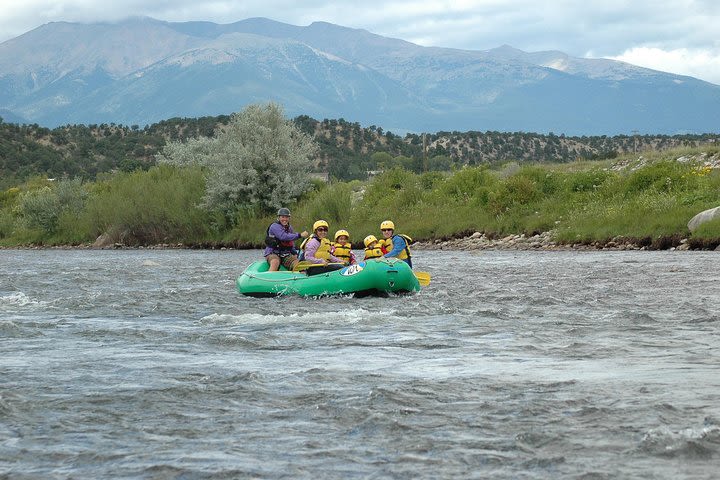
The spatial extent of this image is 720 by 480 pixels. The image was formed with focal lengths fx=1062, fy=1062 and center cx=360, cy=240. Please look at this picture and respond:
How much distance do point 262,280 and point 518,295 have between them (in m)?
4.85

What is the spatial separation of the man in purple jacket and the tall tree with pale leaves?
29.9 meters

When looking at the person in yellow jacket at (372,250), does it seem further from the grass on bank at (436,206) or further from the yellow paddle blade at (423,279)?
the grass on bank at (436,206)

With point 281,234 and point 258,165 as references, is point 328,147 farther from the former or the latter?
point 281,234

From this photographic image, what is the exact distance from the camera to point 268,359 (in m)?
12.0

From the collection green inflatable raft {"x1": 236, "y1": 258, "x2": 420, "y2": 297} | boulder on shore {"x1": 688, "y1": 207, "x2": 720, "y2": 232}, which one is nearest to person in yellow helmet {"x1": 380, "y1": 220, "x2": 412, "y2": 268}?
green inflatable raft {"x1": 236, "y1": 258, "x2": 420, "y2": 297}

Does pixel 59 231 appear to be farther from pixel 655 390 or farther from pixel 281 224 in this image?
pixel 655 390

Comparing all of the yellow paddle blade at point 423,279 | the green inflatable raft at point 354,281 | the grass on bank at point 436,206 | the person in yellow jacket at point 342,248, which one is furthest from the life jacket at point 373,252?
the grass on bank at point 436,206

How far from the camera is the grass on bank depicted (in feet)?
130

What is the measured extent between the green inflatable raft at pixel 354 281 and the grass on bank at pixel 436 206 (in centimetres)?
1764

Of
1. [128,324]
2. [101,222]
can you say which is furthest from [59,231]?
[128,324]

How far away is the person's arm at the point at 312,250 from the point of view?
20.2 meters

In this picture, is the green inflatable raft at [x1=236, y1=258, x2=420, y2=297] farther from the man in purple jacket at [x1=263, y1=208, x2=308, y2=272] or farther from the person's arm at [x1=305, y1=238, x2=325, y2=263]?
the man in purple jacket at [x1=263, y1=208, x2=308, y2=272]

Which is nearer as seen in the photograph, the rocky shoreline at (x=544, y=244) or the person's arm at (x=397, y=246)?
the person's arm at (x=397, y=246)

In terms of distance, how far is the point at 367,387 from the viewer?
1007cm
